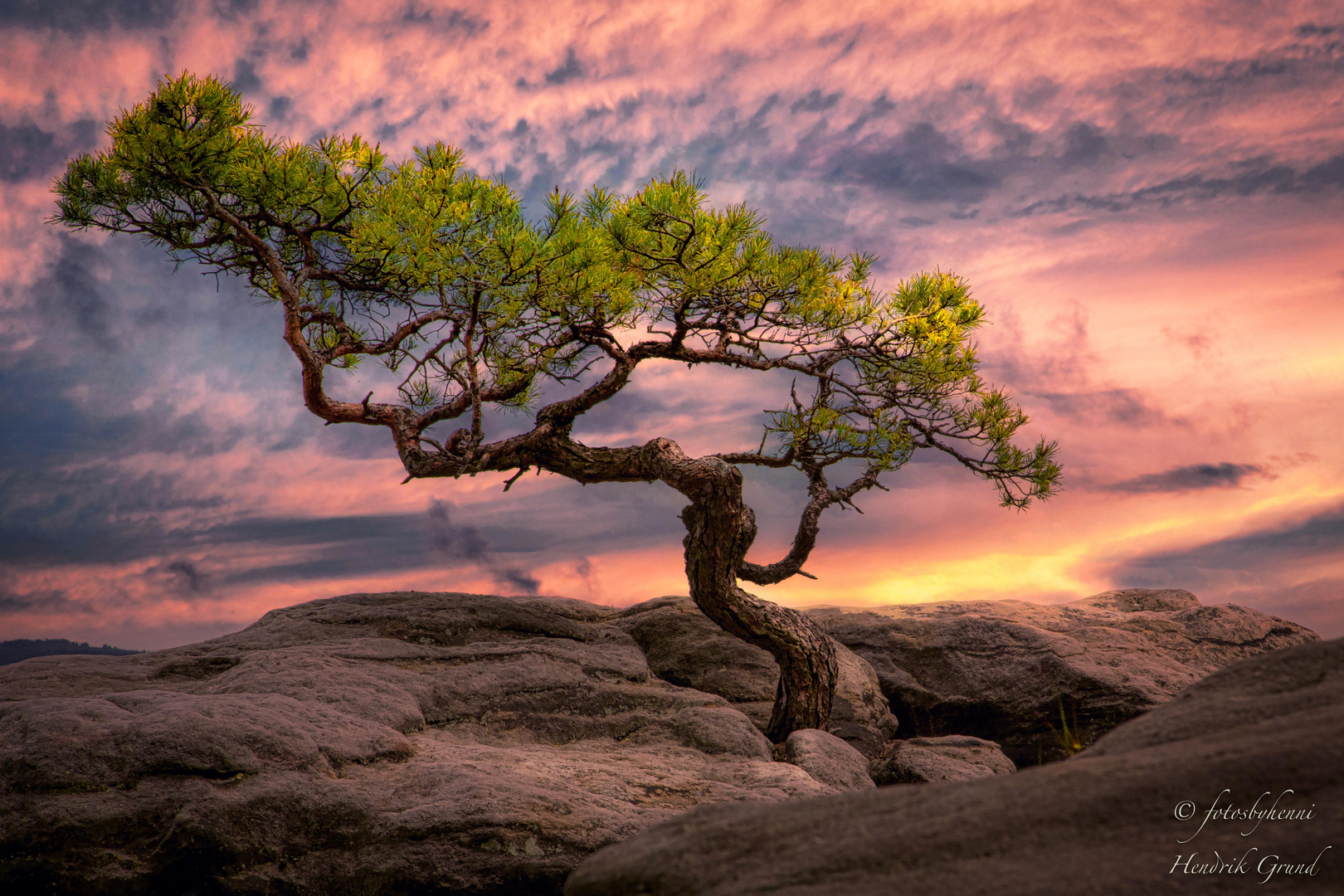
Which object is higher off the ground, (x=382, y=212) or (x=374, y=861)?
(x=382, y=212)

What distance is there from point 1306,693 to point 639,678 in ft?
20.6

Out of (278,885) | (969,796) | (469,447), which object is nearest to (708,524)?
(469,447)

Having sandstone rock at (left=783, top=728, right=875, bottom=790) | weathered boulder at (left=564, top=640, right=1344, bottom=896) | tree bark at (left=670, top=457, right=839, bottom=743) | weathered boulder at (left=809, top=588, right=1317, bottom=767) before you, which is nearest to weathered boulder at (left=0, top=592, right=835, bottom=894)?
sandstone rock at (left=783, top=728, right=875, bottom=790)

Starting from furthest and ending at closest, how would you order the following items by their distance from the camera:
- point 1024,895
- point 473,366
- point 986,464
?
point 986,464, point 473,366, point 1024,895

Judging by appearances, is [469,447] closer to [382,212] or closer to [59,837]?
[382,212]

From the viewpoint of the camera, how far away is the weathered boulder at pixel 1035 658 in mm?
8984

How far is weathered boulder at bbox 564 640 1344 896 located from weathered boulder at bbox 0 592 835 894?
2.64 m

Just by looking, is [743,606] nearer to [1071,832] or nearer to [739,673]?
[739,673]

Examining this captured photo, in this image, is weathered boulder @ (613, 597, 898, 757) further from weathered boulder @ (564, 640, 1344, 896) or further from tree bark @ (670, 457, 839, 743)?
weathered boulder @ (564, 640, 1344, 896)

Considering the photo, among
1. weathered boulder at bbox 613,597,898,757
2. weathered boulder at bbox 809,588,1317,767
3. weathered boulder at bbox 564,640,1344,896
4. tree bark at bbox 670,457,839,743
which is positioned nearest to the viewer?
weathered boulder at bbox 564,640,1344,896

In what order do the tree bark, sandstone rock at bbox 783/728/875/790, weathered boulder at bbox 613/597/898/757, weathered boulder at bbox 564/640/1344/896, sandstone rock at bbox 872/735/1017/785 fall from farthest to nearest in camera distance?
weathered boulder at bbox 613/597/898/757, the tree bark, sandstone rock at bbox 872/735/1017/785, sandstone rock at bbox 783/728/875/790, weathered boulder at bbox 564/640/1344/896

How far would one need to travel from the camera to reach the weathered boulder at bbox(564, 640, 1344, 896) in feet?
6.00

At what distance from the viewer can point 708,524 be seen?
8195mm

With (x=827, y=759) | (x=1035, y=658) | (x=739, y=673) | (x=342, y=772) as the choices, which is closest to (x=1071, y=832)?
(x=342, y=772)
